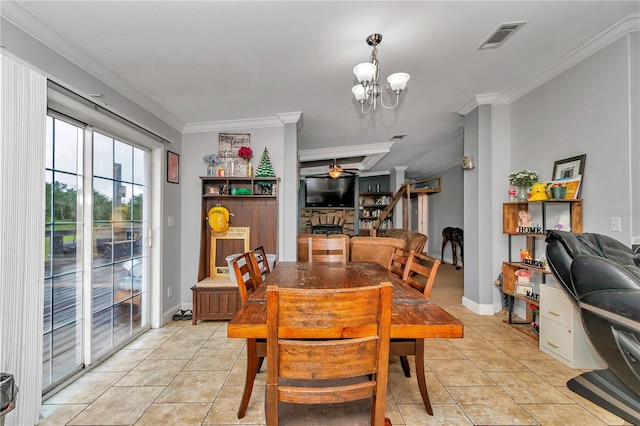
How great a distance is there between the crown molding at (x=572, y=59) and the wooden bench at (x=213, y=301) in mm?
3607

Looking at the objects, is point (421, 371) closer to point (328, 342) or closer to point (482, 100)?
point (328, 342)

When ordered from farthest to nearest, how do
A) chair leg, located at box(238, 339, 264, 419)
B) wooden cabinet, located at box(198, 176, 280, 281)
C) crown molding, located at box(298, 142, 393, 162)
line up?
crown molding, located at box(298, 142, 393, 162) < wooden cabinet, located at box(198, 176, 280, 281) < chair leg, located at box(238, 339, 264, 419)

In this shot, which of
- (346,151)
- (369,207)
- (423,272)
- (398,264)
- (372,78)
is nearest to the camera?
(423,272)

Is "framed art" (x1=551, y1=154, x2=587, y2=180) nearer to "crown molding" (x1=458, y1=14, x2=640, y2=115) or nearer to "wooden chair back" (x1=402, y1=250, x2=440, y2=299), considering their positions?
"crown molding" (x1=458, y1=14, x2=640, y2=115)

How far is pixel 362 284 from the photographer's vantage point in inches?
72.1

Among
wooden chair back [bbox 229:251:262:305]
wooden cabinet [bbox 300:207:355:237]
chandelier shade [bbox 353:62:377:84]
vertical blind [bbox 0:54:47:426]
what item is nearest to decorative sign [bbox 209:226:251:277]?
wooden chair back [bbox 229:251:262:305]

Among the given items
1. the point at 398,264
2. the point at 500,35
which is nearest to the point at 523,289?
the point at 398,264

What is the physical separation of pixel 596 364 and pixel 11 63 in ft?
14.2

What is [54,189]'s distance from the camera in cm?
197

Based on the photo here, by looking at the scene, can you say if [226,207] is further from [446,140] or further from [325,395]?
[446,140]

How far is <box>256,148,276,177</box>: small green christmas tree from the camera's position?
3.45 m

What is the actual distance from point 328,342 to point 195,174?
3.28 meters

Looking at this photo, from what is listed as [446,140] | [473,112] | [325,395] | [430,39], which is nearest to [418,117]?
[473,112]

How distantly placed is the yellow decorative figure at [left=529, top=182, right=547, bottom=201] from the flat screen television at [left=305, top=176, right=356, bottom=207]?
542 cm
